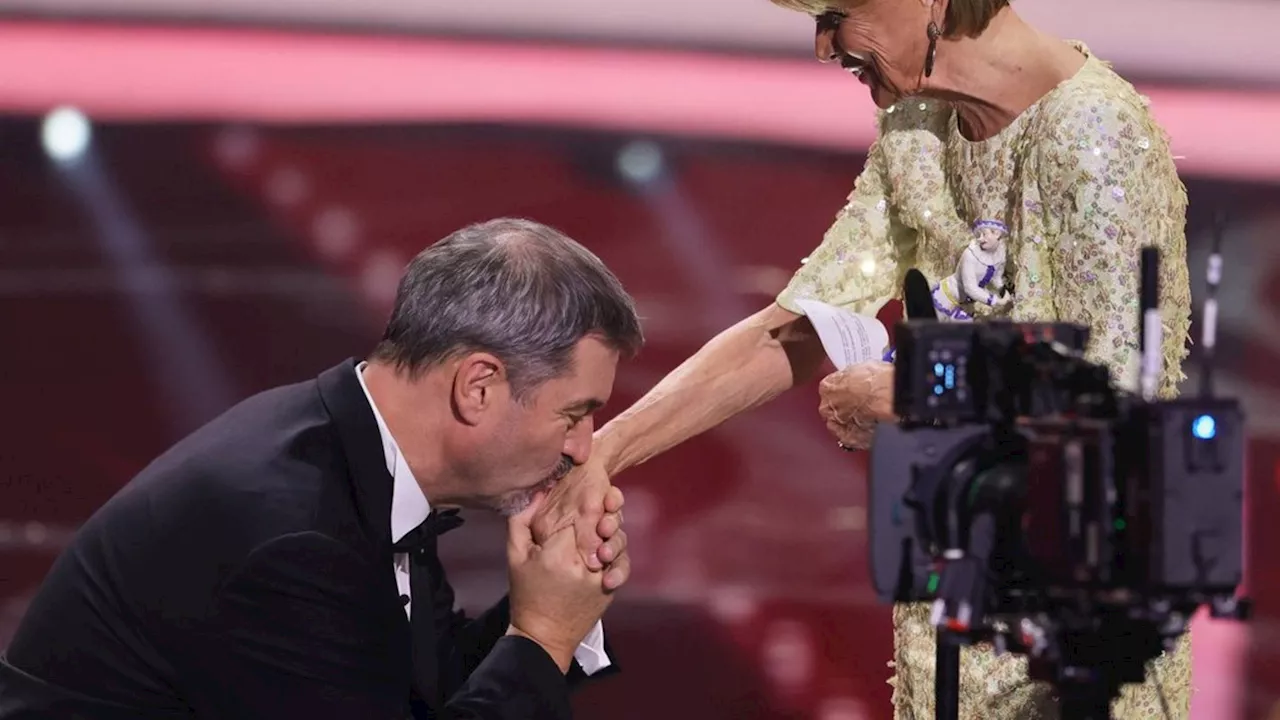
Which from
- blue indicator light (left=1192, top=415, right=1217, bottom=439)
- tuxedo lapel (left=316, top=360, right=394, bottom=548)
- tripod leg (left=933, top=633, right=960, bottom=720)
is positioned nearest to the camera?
blue indicator light (left=1192, top=415, right=1217, bottom=439)

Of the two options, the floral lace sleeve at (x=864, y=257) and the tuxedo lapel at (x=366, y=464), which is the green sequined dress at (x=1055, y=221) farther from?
the tuxedo lapel at (x=366, y=464)

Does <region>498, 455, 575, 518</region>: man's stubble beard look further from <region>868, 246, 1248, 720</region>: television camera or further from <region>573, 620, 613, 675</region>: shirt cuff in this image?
<region>868, 246, 1248, 720</region>: television camera

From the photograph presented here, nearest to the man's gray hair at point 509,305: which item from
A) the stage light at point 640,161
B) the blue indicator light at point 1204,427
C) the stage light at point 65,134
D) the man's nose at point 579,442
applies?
the man's nose at point 579,442

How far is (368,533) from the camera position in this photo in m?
1.81

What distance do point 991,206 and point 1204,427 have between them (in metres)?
0.71

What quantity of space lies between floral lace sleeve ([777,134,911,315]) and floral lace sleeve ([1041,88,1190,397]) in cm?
36

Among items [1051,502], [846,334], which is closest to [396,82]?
[846,334]

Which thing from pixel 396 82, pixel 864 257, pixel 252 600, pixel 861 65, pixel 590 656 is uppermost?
pixel 396 82

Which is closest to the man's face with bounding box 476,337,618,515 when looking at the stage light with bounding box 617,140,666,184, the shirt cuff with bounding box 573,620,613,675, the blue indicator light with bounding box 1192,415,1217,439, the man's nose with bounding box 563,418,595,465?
the man's nose with bounding box 563,418,595,465

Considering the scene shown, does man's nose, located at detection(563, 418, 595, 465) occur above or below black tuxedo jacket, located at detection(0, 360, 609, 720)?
above

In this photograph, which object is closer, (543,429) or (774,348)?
(543,429)

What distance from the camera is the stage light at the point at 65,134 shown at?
320cm

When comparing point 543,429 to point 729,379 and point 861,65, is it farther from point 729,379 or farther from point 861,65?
point 861,65

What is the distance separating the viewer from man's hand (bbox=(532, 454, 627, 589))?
6.37ft
